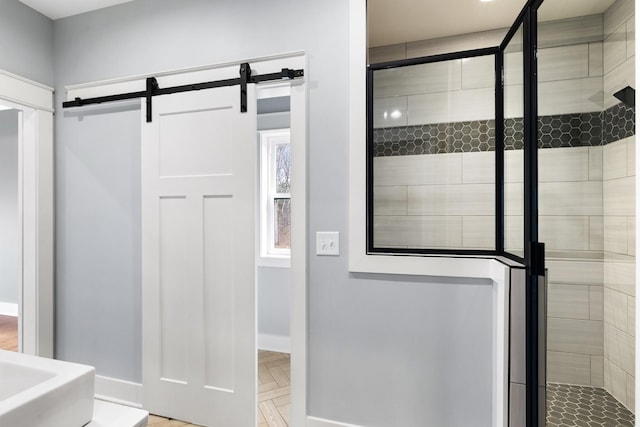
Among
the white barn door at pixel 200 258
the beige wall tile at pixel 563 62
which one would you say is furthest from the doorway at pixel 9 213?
the beige wall tile at pixel 563 62

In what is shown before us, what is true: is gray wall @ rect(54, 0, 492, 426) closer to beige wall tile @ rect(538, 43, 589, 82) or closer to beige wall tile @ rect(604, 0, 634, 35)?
beige wall tile @ rect(538, 43, 589, 82)

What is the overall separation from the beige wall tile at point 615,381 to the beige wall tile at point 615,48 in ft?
2.41

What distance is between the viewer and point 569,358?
3.55 ft

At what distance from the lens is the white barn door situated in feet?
6.53

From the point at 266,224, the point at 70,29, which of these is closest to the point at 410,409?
the point at 266,224

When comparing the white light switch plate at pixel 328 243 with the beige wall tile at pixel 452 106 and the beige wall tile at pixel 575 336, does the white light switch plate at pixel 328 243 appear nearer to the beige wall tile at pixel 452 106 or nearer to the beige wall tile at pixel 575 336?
the beige wall tile at pixel 452 106

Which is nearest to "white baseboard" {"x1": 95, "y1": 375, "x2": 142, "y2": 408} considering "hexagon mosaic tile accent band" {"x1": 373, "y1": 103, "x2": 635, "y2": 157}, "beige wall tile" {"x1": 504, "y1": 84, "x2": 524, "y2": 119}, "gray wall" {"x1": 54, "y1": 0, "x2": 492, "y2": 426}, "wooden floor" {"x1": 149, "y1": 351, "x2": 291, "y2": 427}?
"gray wall" {"x1": 54, "y1": 0, "x2": 492, "y2": 426}

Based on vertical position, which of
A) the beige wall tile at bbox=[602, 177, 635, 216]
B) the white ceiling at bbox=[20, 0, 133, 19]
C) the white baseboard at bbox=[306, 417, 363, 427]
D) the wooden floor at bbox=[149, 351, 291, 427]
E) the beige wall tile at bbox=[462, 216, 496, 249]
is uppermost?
the white ceiling at bbox=[20, 0, 133, 19]

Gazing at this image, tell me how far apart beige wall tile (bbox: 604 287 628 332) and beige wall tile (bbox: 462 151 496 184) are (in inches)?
35.6

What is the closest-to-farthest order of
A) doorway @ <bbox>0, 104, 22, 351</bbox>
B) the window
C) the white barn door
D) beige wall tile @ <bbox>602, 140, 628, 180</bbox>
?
beige wall tile @ <bbox>602, 140, 628, 180</bbox> → the white barn door → the window → doorway @ <bbox>0, 104, 22, 351</bbox>

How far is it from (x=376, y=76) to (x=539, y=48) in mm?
752

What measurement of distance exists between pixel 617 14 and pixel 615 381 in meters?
0.88

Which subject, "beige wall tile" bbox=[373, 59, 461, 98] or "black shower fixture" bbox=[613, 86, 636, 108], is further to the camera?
"beige wall tile" bbox=[373, 59, 461, 98]

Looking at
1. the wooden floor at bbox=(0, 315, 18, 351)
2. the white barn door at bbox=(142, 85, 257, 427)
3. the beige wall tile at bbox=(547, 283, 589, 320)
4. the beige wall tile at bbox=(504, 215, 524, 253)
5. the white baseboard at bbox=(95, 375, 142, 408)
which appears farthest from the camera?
the wooden floor at bbox=(0, 315, 18, 351)
